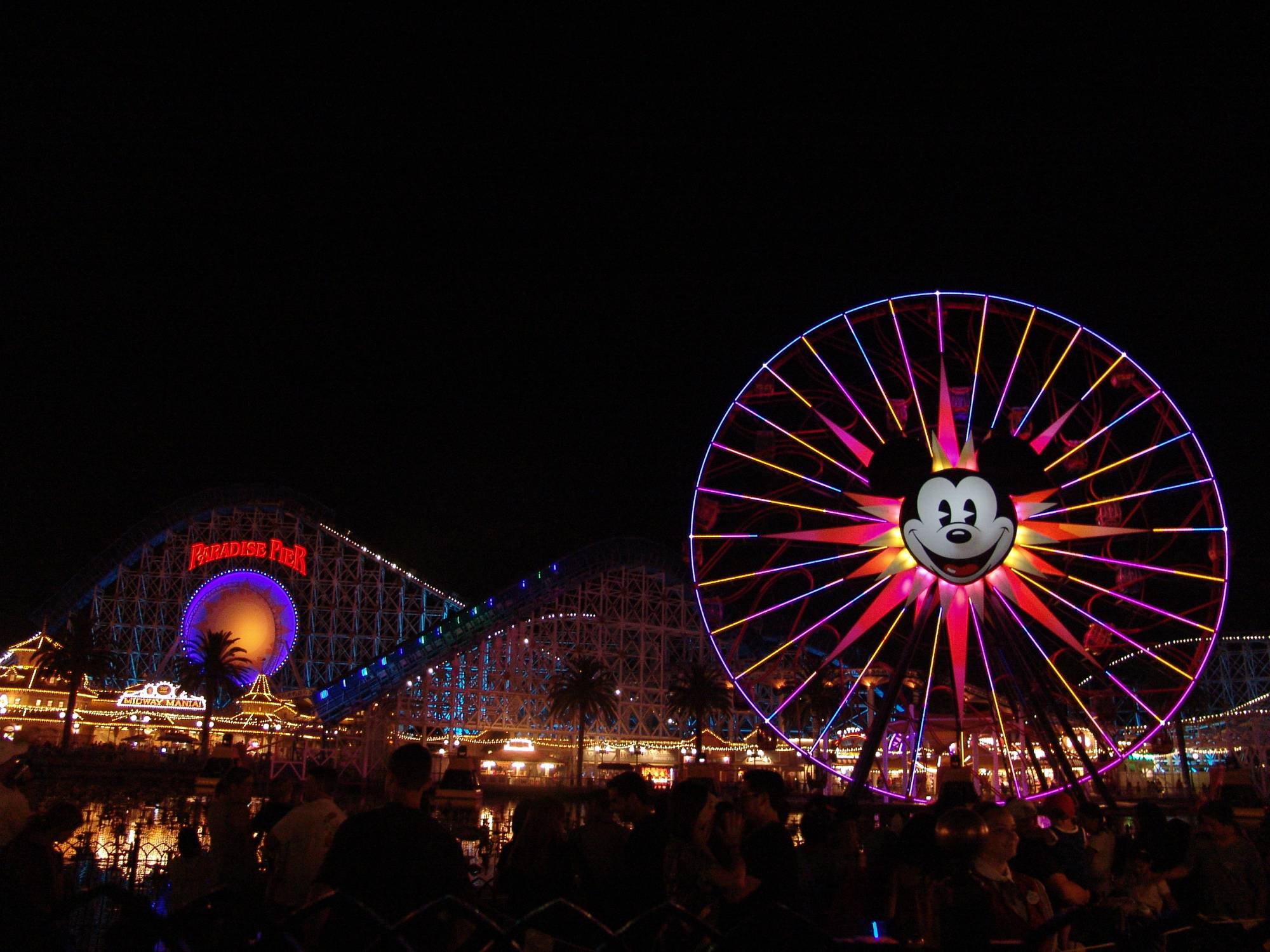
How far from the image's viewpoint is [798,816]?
30062mm

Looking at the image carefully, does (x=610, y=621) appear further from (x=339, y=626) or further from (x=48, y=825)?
(x=48, y=825)

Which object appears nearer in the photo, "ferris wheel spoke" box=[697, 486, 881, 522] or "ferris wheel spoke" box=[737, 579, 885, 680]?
"ferris wheel spoke" box=[737, 579, 885, 680]

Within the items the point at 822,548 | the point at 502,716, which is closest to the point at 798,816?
the point at 822,548

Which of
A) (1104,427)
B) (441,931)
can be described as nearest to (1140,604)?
(1104,427)

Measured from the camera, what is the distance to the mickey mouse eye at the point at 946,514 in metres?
17.4

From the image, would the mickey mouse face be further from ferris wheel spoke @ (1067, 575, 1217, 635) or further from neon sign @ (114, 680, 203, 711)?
neon sign @ (114, 680, 203, 711)

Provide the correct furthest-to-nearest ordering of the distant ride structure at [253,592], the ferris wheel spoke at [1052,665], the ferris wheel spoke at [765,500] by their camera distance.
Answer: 1. the distant ride structure at [253,592]
2. the ferris wheel spoke at [765,500]
3. the ferris wheel spoke at [1052,665]

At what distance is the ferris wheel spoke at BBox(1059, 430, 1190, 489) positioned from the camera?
19125 millimetres

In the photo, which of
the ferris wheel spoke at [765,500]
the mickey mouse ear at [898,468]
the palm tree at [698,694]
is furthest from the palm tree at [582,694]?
the mickey mouse ear at [898,468]

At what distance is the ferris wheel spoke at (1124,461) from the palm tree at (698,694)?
27.3m

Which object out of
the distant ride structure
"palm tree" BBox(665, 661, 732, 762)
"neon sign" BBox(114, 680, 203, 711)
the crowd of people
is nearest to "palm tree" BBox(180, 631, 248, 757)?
"neon sign" BBox(114, 680, 203, 711)

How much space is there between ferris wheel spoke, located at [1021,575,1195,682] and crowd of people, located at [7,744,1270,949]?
10647 mm

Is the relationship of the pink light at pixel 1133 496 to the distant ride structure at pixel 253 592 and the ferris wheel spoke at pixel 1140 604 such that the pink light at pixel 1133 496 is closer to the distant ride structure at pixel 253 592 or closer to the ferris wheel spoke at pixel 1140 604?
the ferris wheel spoke at pixel 1140 604

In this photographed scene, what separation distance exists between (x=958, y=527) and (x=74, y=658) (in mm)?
43287
